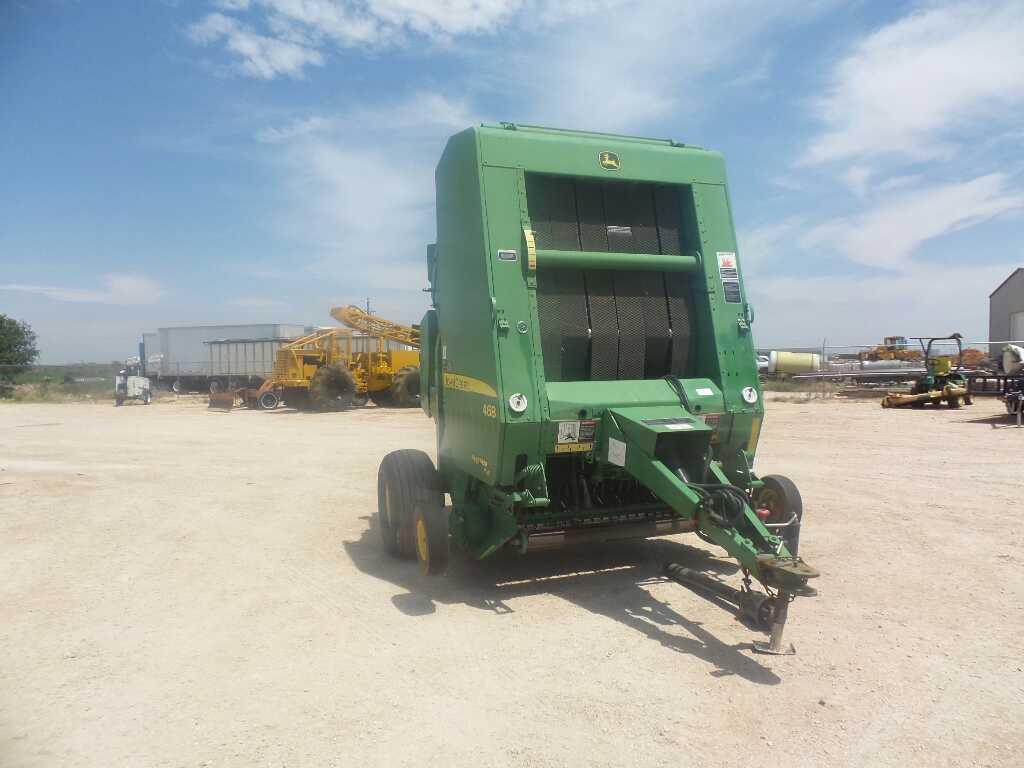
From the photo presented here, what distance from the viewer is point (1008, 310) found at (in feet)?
116

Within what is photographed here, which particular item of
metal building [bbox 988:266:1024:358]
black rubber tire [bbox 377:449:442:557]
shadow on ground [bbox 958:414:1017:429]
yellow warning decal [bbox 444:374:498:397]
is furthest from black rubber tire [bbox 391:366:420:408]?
metal building [bbox 988:266:1024:358]

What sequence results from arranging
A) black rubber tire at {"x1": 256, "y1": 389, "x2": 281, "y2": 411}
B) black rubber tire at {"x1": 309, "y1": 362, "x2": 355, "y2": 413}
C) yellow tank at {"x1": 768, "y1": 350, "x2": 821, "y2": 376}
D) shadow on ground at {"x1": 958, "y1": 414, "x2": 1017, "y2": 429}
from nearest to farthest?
shadow on ground at {"x1": 958, "y1": 414, "x2": 1017, "y2": 429} → black rubber tire at {"x1": 309, "y1": 362, "x2": 355, "y2": 413} → black rubber tire at {"x1": 256, "y1": 389, "x2": 281, "y2": 411} → yellow tank at {"x1": 768, "y1": 350, "x2": 821, "y2": 376}

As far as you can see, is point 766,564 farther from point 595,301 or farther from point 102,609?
point 102,609

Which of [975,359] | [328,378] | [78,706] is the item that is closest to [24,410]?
[328,378]

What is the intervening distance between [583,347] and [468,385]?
35.8 inches

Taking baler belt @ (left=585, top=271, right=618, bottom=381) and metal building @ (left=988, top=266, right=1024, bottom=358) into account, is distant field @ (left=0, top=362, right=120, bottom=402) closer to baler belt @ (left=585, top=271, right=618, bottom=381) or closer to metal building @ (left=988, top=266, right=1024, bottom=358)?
baler belt @ (left=585, top=271, right=618, bottom=381)

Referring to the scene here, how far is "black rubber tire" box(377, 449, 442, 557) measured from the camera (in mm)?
6086

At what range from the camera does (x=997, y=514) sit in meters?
7.42

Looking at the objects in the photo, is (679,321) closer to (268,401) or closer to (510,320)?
(510,320)

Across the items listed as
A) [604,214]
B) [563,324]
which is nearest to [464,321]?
[563,324]

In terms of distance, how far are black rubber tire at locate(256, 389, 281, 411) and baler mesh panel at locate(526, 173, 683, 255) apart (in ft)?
69.8

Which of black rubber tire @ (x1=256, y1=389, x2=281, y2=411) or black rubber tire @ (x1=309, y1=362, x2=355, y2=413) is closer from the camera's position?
black rubber tire @ (x1=309, y1=362, x2=355, y2=413)

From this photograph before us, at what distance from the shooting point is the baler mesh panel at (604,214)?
558 centimetres

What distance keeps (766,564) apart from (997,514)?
4909 millimetres
